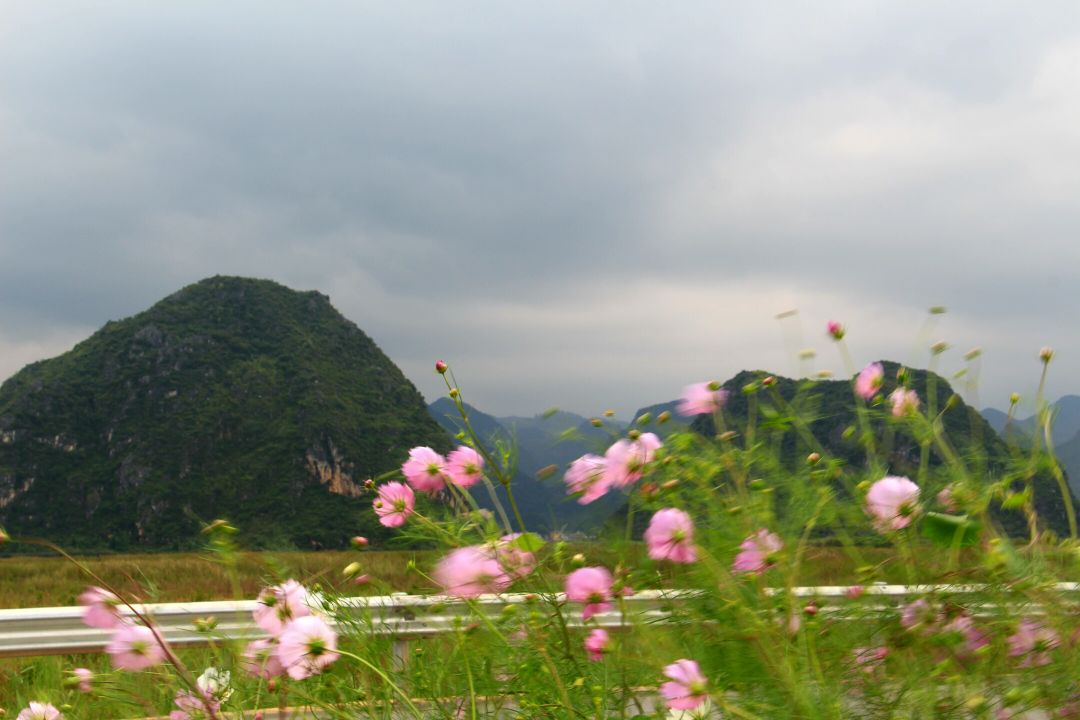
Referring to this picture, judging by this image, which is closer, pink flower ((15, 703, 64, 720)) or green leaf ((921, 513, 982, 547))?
green leaf ((921, 513, 982, 547))

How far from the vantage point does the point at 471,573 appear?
159cm

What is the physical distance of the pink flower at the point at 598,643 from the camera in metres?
1.61

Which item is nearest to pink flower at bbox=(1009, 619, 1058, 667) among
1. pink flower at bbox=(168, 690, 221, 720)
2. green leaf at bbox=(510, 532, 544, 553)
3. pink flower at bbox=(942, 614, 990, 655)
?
pink flower at bbox=(942, 614, 990, 655)

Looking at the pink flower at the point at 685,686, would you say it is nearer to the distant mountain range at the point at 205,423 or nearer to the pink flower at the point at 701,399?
the pink flower at the point at 701,399

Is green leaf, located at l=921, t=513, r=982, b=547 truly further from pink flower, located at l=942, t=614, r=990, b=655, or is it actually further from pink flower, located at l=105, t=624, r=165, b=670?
pink flower, located at l=105, t=624, r=165, b=670

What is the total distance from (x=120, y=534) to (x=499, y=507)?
235ft

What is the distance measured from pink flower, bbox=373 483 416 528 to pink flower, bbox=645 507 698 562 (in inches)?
19.1

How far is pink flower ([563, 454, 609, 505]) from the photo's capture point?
1.74m

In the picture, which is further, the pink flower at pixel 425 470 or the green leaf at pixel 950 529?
the pink flower at pixel 425 470

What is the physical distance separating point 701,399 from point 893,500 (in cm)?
45

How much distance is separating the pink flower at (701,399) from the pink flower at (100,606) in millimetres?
1205

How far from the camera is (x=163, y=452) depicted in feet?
235

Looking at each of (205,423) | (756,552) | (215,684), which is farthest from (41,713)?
(205,423)

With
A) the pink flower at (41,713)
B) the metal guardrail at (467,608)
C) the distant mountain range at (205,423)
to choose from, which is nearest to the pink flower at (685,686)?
the metal guardrail at (467,608)
